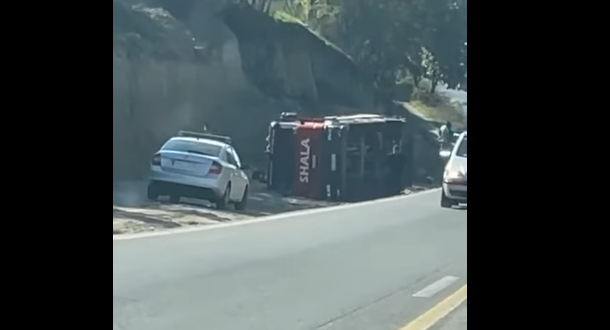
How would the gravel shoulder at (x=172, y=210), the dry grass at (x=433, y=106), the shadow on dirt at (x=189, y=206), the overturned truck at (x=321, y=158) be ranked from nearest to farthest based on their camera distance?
the gravel shoulder at (x=172, y=210) → the shadow on dirt at (x=189, y=206) → the overturned truck at (x=321, y=158) → the dry grass at (x=433, y=106)

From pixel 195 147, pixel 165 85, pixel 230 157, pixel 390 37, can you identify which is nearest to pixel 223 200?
pixel 230 157

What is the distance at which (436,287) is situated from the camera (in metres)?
12.4

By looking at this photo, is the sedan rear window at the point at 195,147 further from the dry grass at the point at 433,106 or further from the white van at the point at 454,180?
the dry grass at the point at 433,106

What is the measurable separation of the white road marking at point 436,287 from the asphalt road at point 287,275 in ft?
0.10

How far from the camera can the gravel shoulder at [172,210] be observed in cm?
1991

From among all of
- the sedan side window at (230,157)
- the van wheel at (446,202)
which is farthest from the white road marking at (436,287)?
the van wheel at (446,202)

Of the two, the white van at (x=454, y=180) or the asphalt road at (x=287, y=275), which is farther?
the white van at (x=454, y=180)

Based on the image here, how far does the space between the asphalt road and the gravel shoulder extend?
139cm

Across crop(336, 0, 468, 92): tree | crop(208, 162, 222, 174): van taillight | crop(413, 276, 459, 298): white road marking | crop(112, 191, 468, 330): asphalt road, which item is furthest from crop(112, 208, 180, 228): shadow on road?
crop(336, 0, 468, 92): tree

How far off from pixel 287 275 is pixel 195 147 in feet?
36.7

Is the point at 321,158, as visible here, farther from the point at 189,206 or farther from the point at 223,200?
the point at 189,206

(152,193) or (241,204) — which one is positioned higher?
(152,193)

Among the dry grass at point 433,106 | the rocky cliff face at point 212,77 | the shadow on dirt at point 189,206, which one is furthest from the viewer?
the dry grass at point 433,106

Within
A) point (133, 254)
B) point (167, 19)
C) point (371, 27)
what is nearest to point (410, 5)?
point (371, 27)
